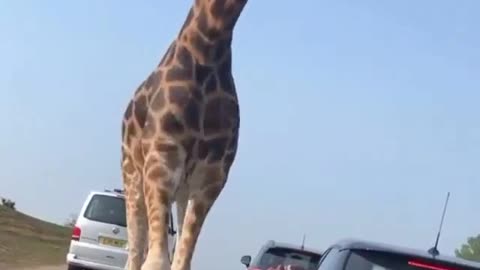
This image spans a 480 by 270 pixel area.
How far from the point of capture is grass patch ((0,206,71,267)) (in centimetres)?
2889

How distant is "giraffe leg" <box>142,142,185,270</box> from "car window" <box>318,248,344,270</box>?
1155 millimetres

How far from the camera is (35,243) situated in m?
33.8

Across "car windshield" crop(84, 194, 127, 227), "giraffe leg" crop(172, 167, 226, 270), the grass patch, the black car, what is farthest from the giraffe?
the grass patch

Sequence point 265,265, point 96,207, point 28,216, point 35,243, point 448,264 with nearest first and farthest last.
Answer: point 448,264 < point 265,265 < point 96,207 < point 35,243 < point 28,216

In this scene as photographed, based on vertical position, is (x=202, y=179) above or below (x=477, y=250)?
below

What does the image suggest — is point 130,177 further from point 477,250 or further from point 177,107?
point 477,250

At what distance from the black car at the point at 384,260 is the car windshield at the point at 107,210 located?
13.5 m

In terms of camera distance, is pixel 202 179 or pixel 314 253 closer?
pixel 202 179

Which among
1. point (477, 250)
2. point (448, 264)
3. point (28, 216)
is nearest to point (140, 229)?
point (448, 264)

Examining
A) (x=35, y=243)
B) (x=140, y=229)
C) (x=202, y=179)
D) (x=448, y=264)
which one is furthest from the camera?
(x=35, y=243)

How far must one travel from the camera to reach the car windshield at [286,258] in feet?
54.1

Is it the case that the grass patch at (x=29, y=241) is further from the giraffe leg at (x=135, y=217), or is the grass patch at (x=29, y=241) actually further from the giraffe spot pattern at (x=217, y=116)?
the giraffe spot pattern at (x=217, y=116)

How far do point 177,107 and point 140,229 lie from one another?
1379 millimetres

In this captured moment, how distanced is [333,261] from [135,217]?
1.92 metres
